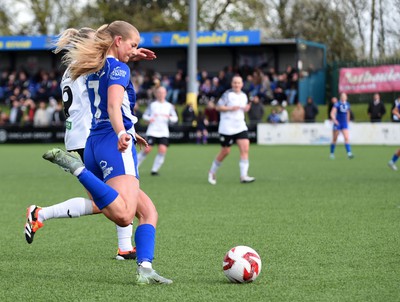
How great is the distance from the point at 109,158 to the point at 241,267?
1184 millimetres


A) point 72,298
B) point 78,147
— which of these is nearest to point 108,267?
point 72,298

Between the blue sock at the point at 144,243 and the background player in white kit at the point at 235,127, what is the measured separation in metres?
8.87

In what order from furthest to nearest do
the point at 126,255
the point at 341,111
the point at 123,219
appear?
the point at 341,111
the point at 126,255
the point at 123,219

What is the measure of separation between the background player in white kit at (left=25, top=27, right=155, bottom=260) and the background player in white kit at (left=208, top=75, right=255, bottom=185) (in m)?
6.94

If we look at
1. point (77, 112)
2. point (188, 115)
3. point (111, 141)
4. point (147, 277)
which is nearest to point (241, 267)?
point (147, 277)

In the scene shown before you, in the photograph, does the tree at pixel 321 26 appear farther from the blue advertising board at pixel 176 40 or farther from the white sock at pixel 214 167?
the white sock at pixel 214 167

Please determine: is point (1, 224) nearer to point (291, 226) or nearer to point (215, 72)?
point (291, 226)

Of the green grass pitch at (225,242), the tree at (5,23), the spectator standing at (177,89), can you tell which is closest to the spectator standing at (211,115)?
the spectator standing at (177,89)

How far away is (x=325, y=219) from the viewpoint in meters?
9.29

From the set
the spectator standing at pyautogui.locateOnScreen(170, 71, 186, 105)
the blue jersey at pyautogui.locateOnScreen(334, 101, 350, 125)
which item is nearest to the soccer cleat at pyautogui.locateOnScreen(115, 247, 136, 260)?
the blue jersey at pyautogui.locateOnScreen(334, 101, 350, 125)

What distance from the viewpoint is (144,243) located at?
5.71 m

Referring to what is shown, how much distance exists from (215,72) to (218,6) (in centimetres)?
940

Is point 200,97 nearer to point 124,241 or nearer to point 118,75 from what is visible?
point 124,241

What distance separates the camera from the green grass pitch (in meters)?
5.48
